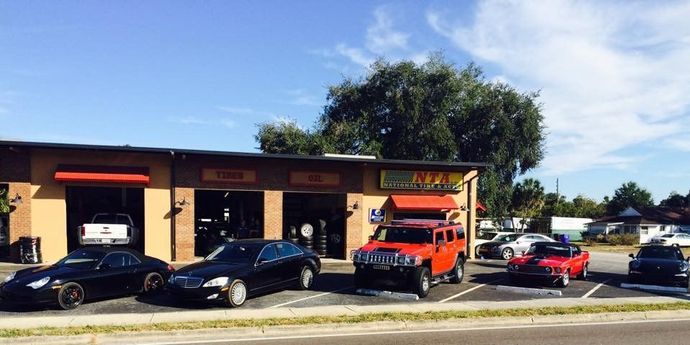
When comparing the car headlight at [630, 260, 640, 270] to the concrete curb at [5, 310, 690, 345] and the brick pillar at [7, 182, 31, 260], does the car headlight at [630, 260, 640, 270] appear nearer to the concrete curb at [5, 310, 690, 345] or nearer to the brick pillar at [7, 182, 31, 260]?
the concrete curb at [5, 310, 690, 345]

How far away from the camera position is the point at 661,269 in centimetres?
1812

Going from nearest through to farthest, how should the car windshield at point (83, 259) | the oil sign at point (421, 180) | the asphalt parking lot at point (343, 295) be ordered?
1. the asphalt parking lot at point (343, 295)
2. the car windshield at point (83, 259)
3. the oil sign at point (421, 180)

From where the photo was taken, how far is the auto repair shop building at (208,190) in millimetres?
21578

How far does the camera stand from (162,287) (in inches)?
578

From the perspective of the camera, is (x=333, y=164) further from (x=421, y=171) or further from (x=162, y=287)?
(x=162, y=287)

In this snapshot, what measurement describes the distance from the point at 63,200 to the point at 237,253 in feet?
36.7

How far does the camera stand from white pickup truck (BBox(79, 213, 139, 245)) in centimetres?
2120

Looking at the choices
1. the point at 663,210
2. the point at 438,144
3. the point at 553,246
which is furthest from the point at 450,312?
the point at 663,210

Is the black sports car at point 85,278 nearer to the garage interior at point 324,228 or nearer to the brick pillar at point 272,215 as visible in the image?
the brick pillar at point 272,215

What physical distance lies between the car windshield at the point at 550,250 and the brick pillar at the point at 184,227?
1319 centimetres

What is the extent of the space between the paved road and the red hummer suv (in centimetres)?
371

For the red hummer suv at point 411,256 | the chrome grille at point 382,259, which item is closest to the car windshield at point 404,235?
the red hummer suv at point 411,256

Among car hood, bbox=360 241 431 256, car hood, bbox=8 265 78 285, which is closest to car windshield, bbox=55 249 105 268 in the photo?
car hood, bbox=8 265 78 285

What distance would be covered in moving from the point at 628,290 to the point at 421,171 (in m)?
10.9
